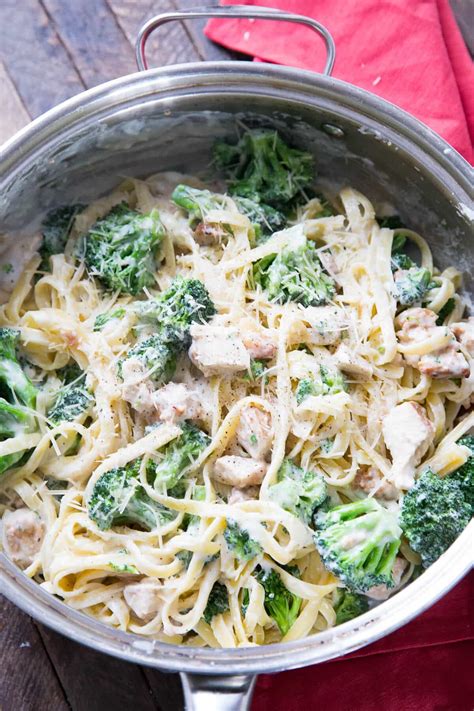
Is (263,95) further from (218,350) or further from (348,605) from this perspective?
(348,605)

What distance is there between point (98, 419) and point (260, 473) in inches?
22.8

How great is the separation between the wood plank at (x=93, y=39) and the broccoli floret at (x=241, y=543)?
2.03m

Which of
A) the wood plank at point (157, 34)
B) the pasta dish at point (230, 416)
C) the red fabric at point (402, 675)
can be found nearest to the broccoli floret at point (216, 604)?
the pasta dish at point (230, 416)

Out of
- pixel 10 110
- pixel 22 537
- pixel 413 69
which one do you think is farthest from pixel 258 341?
pixel 10 110

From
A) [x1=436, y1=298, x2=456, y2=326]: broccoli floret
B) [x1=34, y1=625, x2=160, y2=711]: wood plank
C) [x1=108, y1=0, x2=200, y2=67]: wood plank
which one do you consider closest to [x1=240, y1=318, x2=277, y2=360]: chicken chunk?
[x1=436, y1=298, x2=456, y2=326]: broccoli floret

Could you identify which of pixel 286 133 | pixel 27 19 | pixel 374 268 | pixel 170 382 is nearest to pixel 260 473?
pixel 170 382

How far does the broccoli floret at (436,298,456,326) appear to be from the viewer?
9.44ft

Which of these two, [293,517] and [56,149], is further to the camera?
[56,149]

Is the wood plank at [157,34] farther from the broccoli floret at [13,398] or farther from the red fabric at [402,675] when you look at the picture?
the red fabric at [402,675]

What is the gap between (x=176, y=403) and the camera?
2498 mm

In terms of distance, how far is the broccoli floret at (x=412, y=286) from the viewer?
2771 mm

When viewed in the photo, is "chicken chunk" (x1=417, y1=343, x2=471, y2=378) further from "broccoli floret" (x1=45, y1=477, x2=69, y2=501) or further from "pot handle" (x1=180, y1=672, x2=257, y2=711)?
"broccoli floret" (x1=45, y1=477, x2=69, y2=501)

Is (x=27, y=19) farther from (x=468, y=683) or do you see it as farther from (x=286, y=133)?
(x=468, y=683)

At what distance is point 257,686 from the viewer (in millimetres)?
2703
